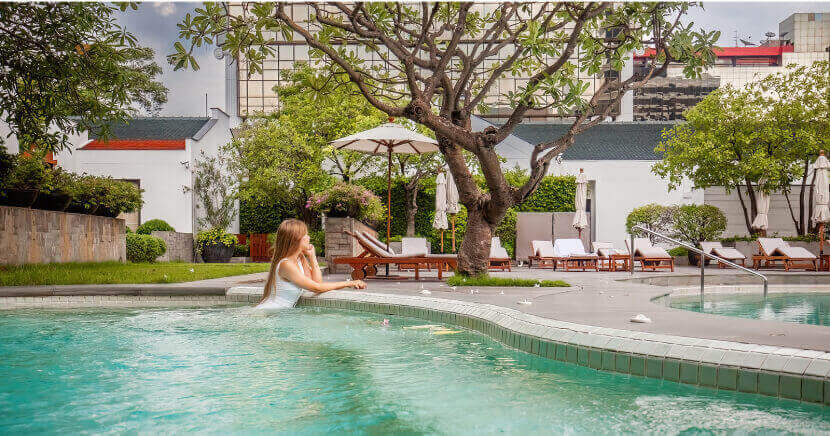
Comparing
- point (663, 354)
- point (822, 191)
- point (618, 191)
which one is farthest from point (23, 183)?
point (618, 191)

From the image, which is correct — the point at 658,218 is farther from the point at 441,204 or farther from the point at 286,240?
the point at 286,240

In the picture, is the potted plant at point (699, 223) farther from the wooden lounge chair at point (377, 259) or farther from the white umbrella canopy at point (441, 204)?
the wooden lounge chair at point (377, 259)

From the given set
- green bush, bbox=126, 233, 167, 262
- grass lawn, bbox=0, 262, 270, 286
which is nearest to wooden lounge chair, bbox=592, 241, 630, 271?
grass lawn, bbox=0, 262, 270, 286

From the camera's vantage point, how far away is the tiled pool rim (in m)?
3.43

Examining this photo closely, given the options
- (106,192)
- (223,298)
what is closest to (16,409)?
(223,298)

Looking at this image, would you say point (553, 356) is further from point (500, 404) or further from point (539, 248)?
point (539, 248)

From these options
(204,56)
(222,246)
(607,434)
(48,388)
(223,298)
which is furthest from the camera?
(204,56)

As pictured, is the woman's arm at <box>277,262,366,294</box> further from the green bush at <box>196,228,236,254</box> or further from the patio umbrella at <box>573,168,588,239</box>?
the green bush at <box>196,228,236,254</box>

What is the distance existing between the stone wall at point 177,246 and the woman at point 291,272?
14120 mm

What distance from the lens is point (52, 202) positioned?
12.8 m

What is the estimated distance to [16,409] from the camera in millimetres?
3795

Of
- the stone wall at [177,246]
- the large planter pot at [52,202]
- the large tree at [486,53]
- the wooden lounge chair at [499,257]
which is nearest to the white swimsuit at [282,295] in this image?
the large tree at [486,53]

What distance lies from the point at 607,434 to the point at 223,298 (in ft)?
20.7

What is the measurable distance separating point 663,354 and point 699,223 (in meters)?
17.5
